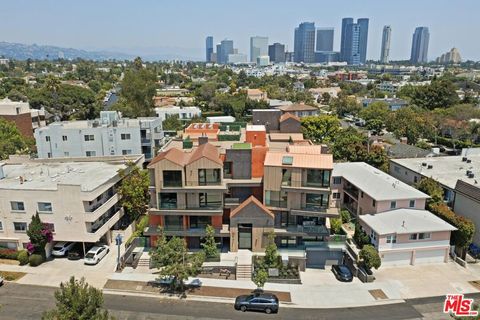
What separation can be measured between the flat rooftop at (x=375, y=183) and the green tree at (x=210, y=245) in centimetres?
1811

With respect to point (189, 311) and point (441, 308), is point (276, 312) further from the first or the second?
point (441, 308)

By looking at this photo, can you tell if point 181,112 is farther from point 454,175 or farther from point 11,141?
point 454,175

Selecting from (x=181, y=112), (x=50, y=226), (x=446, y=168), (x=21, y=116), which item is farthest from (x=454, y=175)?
(x=21, y=116)

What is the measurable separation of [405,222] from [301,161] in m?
12.4

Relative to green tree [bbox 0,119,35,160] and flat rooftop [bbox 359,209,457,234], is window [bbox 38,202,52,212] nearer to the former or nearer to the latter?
green tree [bbox 0,119,35,160]

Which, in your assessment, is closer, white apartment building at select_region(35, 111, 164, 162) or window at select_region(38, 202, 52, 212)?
window at select_region(38, 202, 52, 212)

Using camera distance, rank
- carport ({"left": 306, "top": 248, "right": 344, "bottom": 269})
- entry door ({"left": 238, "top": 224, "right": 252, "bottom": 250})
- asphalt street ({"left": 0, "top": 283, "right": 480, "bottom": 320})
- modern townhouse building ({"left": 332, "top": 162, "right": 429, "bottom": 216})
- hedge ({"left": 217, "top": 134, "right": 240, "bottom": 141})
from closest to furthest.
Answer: asphalt street ({"left": 0, "top": 283, "right": 480, "bottom": 320}) → carport ({"left": 306, "top": 248, "right": 344, "bottom": 269}) → entry door ({"left": 238, "top": 224, "right": 252, "bottom": 250}) → modern townhouse building ({"left": 332, "top": 162, "right": 429, "bottom": 216}) → hedge ({"left": 217, "top": 134, "right": 240, "bottom": 141})

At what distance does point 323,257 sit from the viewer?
36125 mm

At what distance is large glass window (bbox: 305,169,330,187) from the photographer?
117 feet

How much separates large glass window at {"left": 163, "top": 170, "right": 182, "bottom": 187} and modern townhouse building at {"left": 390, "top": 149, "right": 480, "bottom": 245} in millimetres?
31269

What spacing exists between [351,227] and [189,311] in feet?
77.7

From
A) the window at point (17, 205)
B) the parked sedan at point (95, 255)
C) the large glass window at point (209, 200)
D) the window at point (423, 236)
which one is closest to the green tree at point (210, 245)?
the large glass window at point (209, 200)

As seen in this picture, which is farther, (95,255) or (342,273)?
(95,255)

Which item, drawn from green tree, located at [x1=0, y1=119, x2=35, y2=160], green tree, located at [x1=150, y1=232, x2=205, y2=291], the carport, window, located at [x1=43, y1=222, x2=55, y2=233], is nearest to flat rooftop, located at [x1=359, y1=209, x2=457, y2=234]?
the carport
